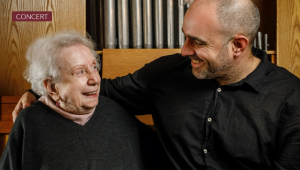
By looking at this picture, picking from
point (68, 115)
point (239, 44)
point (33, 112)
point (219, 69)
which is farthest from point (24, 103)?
point (239, 44)

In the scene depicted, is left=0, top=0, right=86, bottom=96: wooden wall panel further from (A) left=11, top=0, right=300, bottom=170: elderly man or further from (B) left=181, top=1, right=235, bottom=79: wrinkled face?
(B) left=181, top=1, right=235, bottom=79: wrinkled face

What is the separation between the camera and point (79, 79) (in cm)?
121

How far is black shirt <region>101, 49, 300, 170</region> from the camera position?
3.89 ft

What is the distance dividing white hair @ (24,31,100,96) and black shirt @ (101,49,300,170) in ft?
1.43

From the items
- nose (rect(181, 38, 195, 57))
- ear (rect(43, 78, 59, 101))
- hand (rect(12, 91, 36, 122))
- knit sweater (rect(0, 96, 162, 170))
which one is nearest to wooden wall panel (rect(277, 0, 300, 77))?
nose (rect(181, 38, 195, 57))

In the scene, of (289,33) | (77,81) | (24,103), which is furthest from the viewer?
(289,33)

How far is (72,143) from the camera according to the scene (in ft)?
4.01

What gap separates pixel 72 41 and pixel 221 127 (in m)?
0.70

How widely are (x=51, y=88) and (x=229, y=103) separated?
0.73 m

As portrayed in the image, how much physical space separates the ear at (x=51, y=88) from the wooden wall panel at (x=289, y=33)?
1.20 m

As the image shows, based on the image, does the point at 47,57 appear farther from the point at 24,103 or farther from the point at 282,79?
the point at 282,79

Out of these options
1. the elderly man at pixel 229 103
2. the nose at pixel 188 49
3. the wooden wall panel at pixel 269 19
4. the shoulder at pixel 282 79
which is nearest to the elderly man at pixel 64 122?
the elderly man at pixel 229 103

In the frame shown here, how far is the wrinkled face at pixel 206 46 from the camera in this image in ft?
4.05

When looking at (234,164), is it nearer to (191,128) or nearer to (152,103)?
(191,128)
